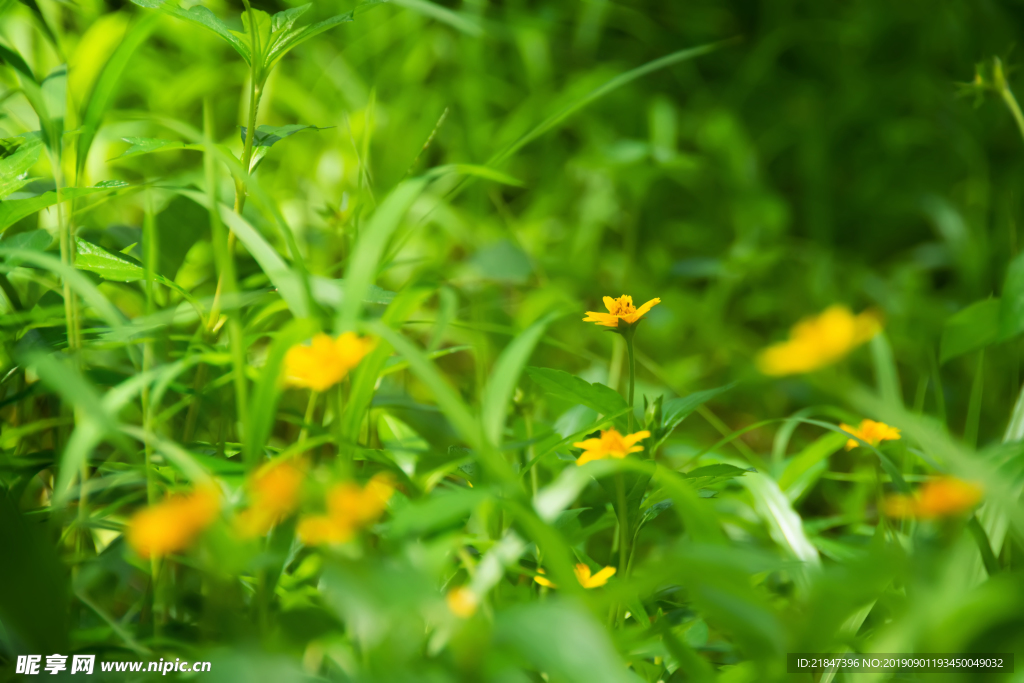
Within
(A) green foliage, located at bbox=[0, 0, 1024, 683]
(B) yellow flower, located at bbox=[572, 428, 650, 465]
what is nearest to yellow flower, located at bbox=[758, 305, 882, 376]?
(A) green foliage, located at bbox=[0, 0, 1024, 683]

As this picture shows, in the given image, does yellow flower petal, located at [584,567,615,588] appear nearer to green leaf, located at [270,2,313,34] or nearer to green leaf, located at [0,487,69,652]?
green leaf, located at [0,487,69,652]

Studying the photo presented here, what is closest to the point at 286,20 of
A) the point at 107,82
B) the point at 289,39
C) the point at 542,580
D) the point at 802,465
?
the point at 289,39

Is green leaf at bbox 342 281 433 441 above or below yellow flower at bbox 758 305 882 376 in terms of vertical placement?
below

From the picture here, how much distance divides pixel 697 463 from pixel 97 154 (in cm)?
102

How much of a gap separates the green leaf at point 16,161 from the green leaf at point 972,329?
0.79 meters

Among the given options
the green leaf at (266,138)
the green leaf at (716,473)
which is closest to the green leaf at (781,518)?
the green leaf at (716,473)

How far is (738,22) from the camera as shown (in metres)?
1.91

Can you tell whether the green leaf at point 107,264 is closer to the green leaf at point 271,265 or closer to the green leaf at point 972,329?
the green leaf at point 271,265

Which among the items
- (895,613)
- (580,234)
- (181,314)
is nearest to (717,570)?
(895,613)

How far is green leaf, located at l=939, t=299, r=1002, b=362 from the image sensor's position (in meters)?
0.60

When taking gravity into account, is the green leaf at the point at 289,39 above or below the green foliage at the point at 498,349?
above

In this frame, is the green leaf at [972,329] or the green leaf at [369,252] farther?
the green leaf at [972,329]

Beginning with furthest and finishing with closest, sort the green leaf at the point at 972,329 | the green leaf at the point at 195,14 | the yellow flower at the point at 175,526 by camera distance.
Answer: the green leaf at the point at 972,329
the green leaf at the point at 195,14
the yellow flower at the point at 175,526

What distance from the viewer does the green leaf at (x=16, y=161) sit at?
548 mm
